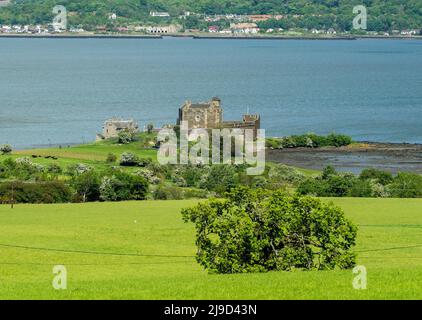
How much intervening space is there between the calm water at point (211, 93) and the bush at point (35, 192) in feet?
97.0

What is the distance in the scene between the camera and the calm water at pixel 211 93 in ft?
280

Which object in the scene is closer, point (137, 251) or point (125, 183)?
point (137, 251)

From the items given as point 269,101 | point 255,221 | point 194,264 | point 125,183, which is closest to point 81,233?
point 194,264

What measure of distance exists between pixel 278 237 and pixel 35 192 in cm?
2025

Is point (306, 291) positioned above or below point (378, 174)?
above

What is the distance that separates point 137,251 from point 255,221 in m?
6.57

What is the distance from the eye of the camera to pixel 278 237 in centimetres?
2056

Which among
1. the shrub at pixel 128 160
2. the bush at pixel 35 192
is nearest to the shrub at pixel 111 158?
the shrub at pixel 128 160

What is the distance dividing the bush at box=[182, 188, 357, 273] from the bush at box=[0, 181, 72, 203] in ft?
62.0

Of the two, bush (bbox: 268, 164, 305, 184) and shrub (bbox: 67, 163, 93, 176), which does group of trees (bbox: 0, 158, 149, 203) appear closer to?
shrub (bbox: 67, 163, 93, 176)

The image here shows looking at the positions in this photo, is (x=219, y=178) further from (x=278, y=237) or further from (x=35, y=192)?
(x=278, y=237)

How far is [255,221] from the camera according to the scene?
2072cm

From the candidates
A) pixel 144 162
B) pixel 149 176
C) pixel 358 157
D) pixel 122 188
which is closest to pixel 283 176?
pixel 149 176
